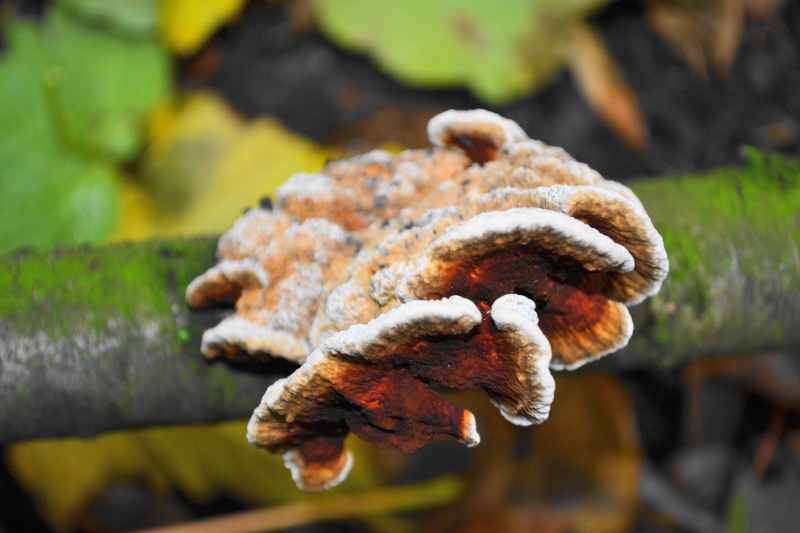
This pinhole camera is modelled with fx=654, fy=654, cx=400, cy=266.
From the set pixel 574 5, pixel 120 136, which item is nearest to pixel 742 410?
pixel 574 5

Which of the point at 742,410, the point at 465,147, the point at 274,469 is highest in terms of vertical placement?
the point at 465,147

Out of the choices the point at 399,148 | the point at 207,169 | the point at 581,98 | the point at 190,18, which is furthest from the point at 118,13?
the point at 581,98

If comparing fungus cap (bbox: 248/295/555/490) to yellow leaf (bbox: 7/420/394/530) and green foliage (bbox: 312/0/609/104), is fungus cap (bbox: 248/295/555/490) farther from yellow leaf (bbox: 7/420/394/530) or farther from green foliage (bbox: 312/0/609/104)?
green foliage (bbox: 312/0/609/104)

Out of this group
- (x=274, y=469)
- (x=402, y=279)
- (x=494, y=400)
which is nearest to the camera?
(x=402, y=279)

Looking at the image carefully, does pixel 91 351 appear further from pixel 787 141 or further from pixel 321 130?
pixel 787 141

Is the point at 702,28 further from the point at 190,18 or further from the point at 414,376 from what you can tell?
the point at 414,376

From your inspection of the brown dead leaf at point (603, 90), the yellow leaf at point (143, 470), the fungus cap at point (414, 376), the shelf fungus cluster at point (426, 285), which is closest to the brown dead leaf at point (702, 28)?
the brown dead leaf at point (603, 90)

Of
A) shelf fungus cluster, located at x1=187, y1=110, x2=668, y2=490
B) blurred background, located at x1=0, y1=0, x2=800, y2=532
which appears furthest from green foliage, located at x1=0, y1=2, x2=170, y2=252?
shelf fungus cluster, located at x1=187, y1=110, x2=668, y2=490

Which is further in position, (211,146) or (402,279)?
(211,146)
